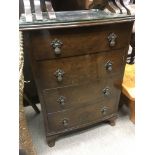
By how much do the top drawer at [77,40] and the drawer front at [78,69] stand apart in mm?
45

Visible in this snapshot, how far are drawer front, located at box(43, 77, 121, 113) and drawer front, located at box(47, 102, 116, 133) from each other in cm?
4

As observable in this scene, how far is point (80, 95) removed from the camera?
4.56ft

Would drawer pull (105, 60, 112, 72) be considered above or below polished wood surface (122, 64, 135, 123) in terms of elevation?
above

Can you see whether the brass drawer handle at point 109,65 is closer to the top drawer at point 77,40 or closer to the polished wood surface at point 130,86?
the top drawer at point 77,40

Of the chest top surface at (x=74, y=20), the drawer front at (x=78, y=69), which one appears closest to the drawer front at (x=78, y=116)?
the drawer front at (x=78, y=69)

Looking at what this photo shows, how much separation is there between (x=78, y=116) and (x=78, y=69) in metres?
0.40

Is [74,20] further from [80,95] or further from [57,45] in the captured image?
[80,95]

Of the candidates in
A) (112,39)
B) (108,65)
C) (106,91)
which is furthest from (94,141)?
(112,39)

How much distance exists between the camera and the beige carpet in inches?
58.4

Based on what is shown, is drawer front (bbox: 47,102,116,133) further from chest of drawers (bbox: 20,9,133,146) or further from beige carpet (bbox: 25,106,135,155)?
beige carpet (bbox: 25,106,135,155)

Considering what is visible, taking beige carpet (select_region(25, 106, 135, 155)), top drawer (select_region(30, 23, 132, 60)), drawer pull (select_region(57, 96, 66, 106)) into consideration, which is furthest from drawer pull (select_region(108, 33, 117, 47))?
beige carpet (select_region(25, 106, 135, 155))
